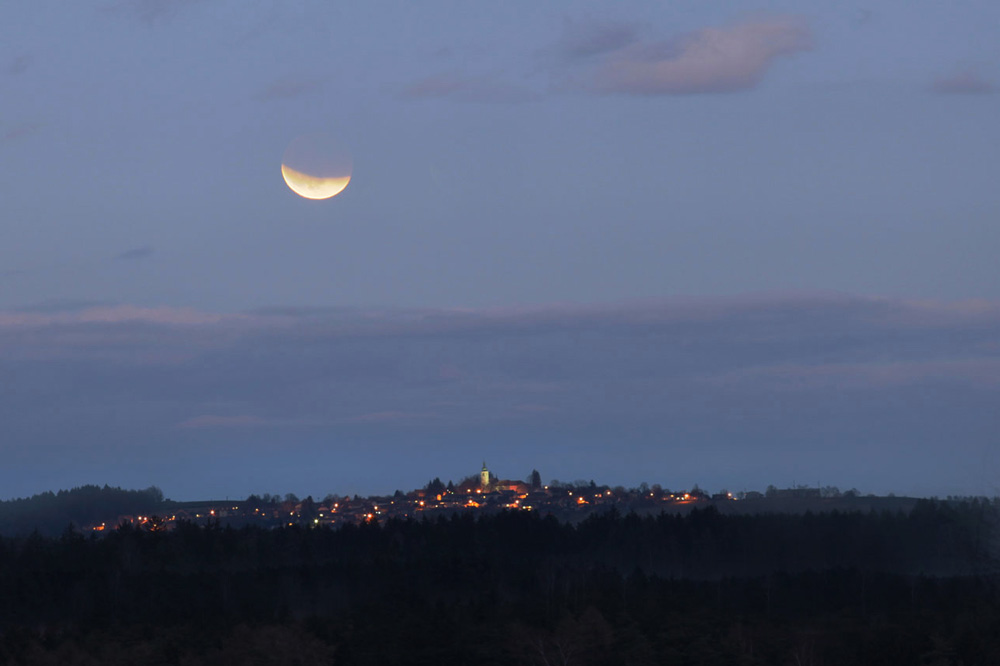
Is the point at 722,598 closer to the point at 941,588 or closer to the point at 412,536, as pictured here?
the point at 941,588

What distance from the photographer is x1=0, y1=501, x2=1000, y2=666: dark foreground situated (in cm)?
9000

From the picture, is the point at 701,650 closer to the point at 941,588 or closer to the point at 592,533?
the point at 941,588

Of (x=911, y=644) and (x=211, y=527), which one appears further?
(x=211, y=527)

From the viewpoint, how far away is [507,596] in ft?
449

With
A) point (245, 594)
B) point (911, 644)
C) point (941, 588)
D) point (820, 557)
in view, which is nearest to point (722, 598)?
point (941, 588)

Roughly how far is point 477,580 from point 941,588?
1973 inches

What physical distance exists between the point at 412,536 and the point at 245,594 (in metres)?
56.8

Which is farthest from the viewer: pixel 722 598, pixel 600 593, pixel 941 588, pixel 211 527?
pixel 211 527

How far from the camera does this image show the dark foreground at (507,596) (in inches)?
3543

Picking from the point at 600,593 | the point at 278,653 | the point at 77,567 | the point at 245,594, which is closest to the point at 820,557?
the point at 600,593

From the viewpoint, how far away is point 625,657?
88.4 metres

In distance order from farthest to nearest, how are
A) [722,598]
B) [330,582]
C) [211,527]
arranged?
[211,527] < [330,582] < [722,598]

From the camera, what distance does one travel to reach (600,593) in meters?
118

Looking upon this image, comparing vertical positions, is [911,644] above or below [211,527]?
below
